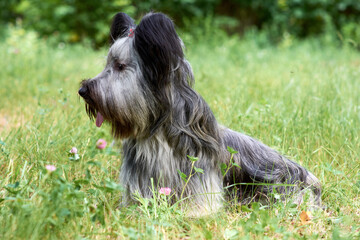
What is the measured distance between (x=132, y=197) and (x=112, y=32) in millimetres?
1191

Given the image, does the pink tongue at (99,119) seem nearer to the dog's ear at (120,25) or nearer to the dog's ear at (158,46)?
the dog's ear at (158,46)

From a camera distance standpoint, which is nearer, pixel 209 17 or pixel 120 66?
pixel 120 66

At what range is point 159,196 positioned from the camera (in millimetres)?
2674

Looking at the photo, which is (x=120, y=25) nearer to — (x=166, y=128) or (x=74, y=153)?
(x=166, y=128)

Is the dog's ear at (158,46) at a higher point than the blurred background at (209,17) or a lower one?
higher

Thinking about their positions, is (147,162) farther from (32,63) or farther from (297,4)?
(297,4)

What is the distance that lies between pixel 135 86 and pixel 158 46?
321mm

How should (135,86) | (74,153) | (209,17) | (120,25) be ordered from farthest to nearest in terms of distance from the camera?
(209,17) < (120,25) < (135,86) < (74,153)

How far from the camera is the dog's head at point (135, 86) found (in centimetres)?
251

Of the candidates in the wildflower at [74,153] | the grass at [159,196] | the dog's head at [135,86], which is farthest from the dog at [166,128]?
the wildflower at [74,153]

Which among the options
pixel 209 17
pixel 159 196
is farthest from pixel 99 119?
pixel 209 17

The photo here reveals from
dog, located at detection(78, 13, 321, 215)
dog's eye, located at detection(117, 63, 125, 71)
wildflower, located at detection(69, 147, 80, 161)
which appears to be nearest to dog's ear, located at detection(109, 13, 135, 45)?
dog, located at detection(78, 13, 321, 215)

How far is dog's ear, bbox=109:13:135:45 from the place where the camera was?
9.48 ft

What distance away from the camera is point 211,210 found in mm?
2619
